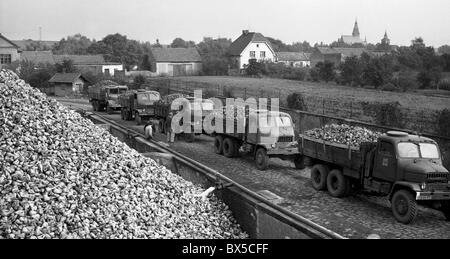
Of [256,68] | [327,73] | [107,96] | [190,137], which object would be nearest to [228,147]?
[190,137]

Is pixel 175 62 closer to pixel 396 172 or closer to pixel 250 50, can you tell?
pixel 250 50

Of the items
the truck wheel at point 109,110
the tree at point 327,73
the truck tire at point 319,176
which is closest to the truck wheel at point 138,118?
the truck wheel at point 109,110

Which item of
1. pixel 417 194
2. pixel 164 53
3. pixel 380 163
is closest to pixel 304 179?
pixel 380 163

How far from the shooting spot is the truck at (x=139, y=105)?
26.8 m

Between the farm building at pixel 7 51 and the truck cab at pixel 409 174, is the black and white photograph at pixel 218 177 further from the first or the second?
the farm building at pixel 7 51

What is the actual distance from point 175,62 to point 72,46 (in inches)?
2242

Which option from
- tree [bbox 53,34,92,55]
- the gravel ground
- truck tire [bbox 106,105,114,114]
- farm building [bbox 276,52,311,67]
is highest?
tree [bbox 53,34,92,55]

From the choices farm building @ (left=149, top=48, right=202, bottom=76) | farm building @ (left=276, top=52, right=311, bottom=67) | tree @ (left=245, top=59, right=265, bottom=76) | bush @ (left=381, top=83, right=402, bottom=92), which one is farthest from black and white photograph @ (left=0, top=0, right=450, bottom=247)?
farm building @ (left=276, top=52, right=311, bottom=67)

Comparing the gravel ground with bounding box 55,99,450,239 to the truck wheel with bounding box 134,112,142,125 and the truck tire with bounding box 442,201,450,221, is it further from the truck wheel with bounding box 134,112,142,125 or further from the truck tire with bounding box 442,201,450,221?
the truck wheel with bounding box 134,112,142,125

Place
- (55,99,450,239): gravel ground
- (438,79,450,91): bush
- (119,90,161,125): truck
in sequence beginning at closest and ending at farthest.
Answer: (55,99,450,239): gravel ground < (119,90,161,125): truck < (438,79,450,91): bush

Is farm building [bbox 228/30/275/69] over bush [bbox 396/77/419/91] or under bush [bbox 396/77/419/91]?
over

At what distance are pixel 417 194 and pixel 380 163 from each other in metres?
1.40

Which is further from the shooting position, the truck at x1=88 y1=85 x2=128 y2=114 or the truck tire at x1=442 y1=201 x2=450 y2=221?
the truck at x1=88 y1=85 x2=128 y2=114

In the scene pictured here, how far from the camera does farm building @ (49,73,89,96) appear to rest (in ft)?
158
